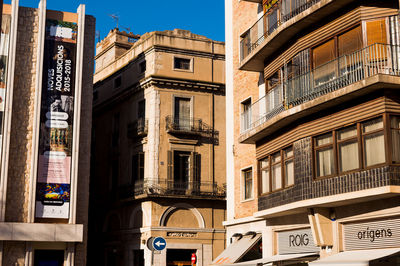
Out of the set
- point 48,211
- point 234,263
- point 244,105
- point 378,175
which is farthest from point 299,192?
point 48,211

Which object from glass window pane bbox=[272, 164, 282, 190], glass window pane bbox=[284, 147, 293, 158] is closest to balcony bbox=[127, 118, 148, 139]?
glass window pane bbox=[272, 164, 282, 190]

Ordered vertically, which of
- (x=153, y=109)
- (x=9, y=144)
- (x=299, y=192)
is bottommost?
(x=299, y=192)

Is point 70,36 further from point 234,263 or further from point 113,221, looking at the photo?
point 234,263

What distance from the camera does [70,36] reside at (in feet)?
124

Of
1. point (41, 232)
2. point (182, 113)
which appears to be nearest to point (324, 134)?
point (41, 232)

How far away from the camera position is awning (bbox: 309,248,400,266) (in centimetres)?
1662

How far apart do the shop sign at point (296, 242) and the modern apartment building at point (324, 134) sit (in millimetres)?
36

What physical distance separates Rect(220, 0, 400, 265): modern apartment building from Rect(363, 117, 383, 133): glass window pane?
0.09 ft

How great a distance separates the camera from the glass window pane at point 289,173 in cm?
2161

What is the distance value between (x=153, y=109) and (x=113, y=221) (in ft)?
28.5

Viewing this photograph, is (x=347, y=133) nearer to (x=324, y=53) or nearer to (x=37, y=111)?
(x=324, y=53)

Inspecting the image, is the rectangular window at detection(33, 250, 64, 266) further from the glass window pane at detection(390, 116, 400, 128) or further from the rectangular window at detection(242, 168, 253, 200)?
the glass window pane at detection(390, 116, 400, 128)

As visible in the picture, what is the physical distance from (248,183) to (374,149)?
10.1 m

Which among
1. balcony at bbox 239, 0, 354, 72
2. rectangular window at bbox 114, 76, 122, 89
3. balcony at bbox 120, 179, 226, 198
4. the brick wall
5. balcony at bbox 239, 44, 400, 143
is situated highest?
rectangular window at bbox 114, 76, 122, 89
